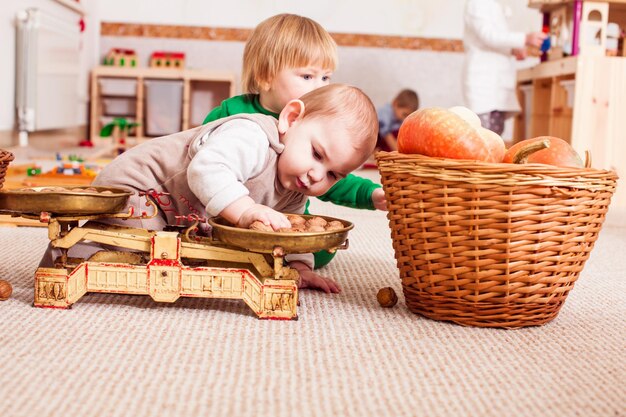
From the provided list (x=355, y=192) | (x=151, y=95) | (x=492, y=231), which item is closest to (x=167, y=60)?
(x=151, y=95)

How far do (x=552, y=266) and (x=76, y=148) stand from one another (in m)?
3.36

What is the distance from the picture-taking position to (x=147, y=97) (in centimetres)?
432

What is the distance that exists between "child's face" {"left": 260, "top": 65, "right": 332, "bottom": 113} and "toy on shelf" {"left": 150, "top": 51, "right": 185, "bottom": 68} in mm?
2965

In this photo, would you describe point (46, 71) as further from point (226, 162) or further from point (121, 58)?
point (226, 162)

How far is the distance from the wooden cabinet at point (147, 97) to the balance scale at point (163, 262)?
3.28 meters

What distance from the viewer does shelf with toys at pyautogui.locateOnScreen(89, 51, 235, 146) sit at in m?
4.26

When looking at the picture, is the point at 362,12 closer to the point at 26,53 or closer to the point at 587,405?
the point at 26,53

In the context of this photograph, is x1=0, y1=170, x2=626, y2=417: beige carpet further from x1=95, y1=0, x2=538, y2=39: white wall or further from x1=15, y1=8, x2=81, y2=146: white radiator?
x1=95, y1=0, x2=538, y2=39: white wall

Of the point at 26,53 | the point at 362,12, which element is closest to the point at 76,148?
the point at 26,53

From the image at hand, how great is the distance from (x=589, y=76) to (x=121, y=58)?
2756mm

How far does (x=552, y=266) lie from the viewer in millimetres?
971

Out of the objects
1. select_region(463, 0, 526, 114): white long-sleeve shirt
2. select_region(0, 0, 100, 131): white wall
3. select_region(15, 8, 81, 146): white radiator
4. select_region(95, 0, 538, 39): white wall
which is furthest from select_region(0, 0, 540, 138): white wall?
select_region(463, 0, 526, 114): white long-sleeve shirt

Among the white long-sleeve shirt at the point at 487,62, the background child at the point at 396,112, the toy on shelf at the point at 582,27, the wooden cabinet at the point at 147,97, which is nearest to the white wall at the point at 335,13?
the wooden cabinet at the point at 147,97

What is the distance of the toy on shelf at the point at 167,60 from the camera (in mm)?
4387
